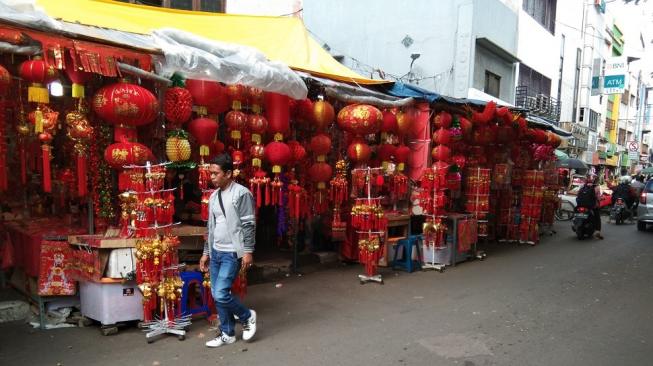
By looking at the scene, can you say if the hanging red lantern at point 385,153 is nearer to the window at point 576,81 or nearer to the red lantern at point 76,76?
the red lantern at point 76,76

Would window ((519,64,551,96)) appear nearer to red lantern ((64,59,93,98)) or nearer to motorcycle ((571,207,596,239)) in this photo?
motorcycle ((571,207,596,239))

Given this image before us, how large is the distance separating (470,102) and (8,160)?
736 cm

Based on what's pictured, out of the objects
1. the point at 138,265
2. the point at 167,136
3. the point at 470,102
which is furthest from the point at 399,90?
the point at 138,265

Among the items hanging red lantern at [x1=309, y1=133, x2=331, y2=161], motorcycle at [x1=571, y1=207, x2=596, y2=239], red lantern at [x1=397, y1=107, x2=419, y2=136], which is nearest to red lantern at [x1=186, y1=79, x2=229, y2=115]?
hanging red lantern at [x1=309, y1=133, x2=331, y2=161]

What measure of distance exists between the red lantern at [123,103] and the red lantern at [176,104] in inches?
12.1

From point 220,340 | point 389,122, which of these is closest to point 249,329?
point 220,340

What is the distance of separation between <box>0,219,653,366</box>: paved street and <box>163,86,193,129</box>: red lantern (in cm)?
215

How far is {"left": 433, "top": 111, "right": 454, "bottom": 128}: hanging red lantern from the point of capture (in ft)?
26.3

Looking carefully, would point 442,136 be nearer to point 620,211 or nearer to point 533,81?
point 620,211

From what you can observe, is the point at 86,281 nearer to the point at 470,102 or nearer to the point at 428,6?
the point at 470,102

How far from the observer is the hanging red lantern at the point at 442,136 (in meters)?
8.02

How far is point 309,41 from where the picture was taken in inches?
334

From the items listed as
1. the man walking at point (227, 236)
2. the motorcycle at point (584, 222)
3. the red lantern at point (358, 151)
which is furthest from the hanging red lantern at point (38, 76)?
the motorcycle at point (584, 222)

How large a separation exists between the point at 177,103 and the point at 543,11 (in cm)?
1685
